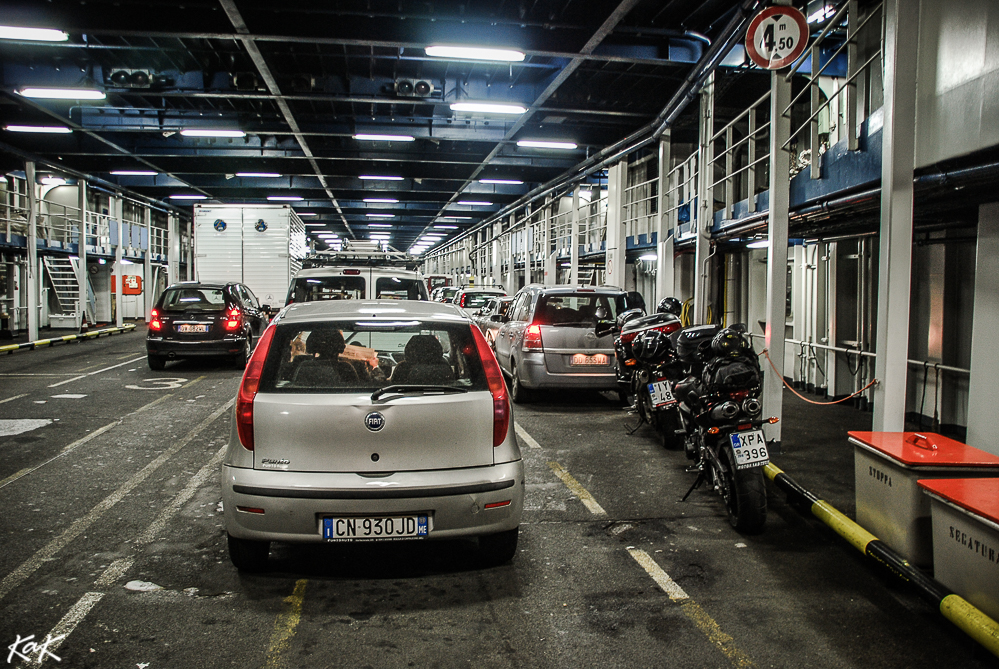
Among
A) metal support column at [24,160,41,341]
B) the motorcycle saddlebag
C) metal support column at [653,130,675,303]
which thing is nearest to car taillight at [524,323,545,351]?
metal support column at [653,130,675,303]

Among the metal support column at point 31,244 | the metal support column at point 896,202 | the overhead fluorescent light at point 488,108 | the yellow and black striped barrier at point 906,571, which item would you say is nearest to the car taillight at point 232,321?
the overhead fluorescent light at point 488,108

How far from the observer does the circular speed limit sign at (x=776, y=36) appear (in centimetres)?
664

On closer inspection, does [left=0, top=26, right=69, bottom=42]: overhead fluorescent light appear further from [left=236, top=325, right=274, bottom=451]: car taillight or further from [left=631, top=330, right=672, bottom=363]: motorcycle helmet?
[left=631, top=330, right=672, bottom=363]: motorcycle helmet

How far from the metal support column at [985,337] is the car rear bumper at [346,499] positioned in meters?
3.97

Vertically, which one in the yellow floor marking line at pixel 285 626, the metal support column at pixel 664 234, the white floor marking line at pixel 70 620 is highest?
the metal support column at pixel 664 234

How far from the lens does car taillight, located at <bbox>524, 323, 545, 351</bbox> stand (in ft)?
31.1

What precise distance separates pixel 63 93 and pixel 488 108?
7.99 metres

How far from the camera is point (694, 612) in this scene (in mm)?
3643

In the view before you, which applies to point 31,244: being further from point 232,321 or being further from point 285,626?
point 285,626

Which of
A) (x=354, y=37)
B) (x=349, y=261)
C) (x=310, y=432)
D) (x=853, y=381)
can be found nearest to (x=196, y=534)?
(x=310, y=432)

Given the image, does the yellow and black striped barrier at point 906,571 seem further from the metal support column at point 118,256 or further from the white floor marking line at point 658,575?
the metal support column at point 118,256

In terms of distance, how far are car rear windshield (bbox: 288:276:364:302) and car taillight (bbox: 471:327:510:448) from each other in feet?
19.7

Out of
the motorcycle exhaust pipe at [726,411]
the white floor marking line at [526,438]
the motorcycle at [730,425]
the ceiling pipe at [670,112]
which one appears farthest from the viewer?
the ceiling pipe at [670,112]

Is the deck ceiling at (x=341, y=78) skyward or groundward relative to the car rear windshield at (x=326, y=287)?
skyward
